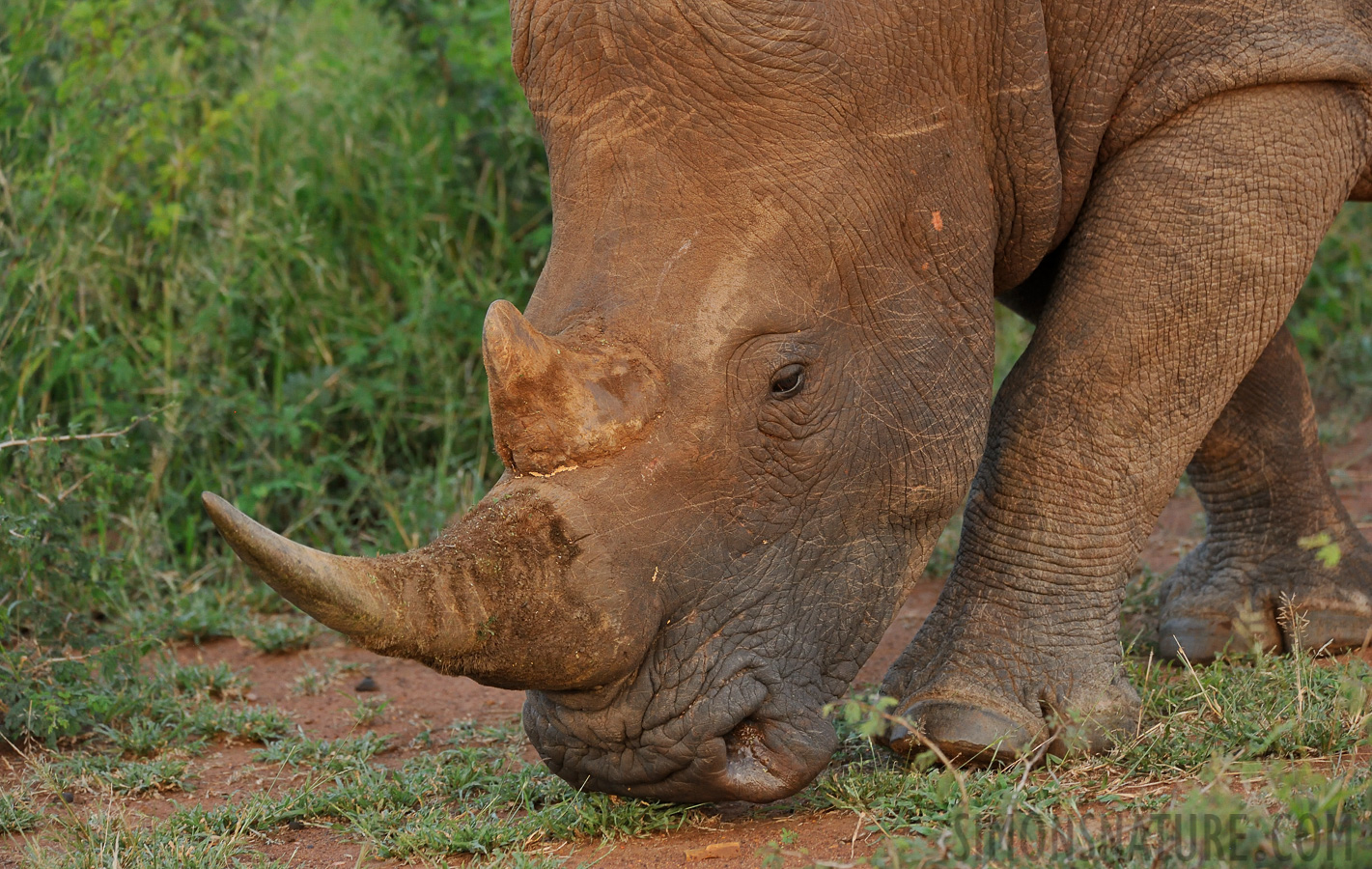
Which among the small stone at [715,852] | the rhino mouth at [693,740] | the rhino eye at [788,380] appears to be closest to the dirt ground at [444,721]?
the small stone at [715,852]

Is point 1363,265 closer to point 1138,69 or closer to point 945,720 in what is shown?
point 1138,69

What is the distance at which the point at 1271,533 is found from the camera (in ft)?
15.3

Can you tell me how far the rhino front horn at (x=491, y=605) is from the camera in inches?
111

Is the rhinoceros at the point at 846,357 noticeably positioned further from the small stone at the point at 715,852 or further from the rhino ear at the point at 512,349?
the small stone at the point at 715,852

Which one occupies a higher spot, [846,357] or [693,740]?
[846,357]

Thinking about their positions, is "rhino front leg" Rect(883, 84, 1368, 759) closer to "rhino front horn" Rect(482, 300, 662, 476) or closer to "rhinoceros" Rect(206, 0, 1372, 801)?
"rhinoceros" Rect(206, 0, 1372, 801)

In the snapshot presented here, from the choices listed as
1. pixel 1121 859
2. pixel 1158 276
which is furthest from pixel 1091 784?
pixel 1158 276

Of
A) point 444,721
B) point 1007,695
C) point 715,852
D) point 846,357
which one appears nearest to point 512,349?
point 846,357

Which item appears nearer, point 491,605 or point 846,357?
point 491,605

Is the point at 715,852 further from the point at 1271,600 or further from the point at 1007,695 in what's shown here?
the point at 1271,600

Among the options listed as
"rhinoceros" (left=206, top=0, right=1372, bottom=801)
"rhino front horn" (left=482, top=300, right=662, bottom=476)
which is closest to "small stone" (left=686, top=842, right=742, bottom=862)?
"rhinoceros" (left=206, top=0, right=1372, bottom=801)

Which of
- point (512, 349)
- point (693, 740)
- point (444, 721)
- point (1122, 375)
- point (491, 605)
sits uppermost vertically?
point (512, 349)

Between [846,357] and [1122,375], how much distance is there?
710 mm

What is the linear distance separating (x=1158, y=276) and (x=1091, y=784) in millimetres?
1135
